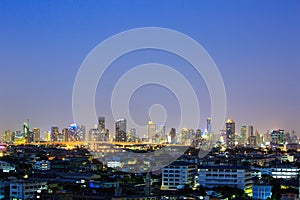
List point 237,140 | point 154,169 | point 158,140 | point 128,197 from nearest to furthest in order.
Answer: point 128,197, point 154,169, point 158,140, point 237,140

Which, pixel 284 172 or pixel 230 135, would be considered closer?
pixel 284 172

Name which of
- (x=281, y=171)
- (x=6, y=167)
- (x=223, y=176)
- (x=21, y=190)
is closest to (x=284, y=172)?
(x=281, y=171)

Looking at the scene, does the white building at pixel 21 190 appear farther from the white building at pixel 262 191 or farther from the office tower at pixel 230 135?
the office tower at pixel 230 135

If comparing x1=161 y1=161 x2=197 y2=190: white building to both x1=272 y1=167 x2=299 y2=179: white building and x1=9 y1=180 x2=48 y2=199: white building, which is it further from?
x1=9 y1=180 x2=48 y2=199: white building

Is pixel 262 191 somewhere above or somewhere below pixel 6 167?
below

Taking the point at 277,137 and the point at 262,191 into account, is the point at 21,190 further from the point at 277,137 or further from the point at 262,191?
the point at 277,137

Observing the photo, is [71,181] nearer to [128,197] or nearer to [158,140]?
[128,197]

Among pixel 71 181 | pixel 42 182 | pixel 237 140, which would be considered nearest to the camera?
pixel 42 182

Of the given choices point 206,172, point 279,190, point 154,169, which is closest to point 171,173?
point 206,172

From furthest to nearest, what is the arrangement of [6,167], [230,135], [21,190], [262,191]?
[230,135] < [6,167] < [262,191] < [21,190]
